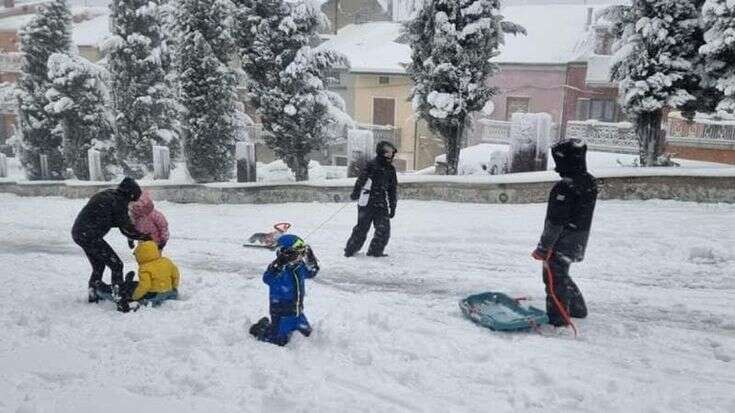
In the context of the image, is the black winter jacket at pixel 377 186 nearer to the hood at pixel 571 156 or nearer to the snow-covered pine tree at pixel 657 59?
the hood at pixel 571 156

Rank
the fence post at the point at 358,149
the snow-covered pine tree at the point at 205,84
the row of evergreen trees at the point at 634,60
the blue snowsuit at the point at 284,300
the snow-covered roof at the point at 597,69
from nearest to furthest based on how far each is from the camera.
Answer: the blue snowsuit at the point at 284,300, the row of evergreen trees at the point at 634,60, the fence post at the point at 358,149, the snow-covered pine tree at the point at 205,84, the snow-covered roof at the point at 597,69

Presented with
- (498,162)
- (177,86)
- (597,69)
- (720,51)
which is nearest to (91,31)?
(177,86)

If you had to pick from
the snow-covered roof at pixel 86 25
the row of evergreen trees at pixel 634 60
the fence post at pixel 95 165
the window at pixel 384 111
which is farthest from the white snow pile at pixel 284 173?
the snow-covered roof at pixel 86 25

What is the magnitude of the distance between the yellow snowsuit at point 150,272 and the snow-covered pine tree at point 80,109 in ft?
51.2

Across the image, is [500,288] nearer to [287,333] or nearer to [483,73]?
[287,333]

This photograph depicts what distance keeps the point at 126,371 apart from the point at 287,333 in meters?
1.40

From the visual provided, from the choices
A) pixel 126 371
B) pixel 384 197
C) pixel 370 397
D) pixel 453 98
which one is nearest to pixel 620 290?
pixel 384 197

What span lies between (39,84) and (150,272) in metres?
20.5

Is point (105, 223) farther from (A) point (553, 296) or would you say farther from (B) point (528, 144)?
(B) point (528, 144)

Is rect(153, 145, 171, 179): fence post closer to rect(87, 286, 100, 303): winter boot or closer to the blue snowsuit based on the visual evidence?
rect(87, 286, 100, 303): winter boot

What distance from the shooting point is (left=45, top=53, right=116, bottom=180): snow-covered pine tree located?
18994mm

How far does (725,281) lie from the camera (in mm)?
6863

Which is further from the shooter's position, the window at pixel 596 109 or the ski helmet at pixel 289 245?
the window at pixel 596 109

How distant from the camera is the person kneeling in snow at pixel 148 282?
593 cm
